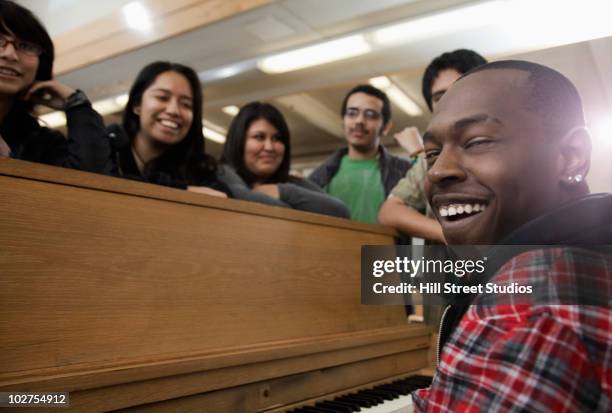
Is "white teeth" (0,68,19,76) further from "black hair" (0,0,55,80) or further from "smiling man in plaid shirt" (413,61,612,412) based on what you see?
"smiling man in plaid shirt" (413,61,612,412)

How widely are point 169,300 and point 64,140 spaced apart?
0.63 metres

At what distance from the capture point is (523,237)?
1.87 ft

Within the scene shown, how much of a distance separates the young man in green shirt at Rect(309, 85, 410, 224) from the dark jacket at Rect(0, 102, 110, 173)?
1029mm

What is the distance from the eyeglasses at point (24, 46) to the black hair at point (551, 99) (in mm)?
1160

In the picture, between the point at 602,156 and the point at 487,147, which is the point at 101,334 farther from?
the point at 602,156

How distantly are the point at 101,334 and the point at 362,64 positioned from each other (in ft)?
8.58

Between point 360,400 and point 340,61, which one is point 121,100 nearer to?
point 340,61

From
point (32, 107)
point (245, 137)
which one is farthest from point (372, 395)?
point (32, 107)

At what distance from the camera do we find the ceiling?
993mm

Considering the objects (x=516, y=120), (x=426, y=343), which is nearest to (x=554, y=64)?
(x=516, y=120)

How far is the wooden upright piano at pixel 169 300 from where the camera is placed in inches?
28.2

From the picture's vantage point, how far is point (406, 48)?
278 cm

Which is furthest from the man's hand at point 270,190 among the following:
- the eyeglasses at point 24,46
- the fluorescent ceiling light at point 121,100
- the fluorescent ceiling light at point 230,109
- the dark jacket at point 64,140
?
the fluorescent ceiling light at point 121,100

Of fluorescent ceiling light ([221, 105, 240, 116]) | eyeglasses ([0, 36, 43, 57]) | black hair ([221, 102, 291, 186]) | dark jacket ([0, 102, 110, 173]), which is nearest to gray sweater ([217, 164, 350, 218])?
A: black hair ([221, 102, 291, 186])
